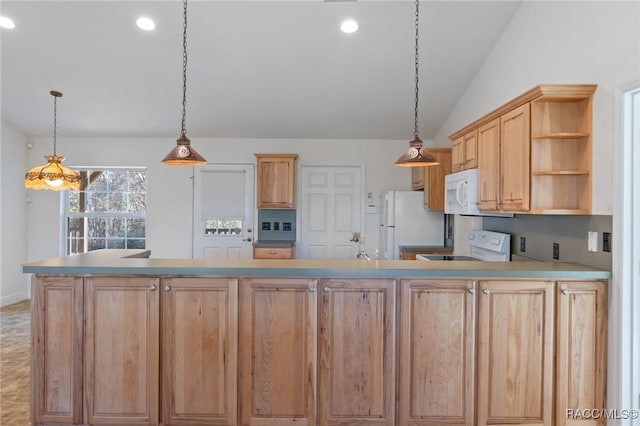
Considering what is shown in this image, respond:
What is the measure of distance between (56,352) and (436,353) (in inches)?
86.8

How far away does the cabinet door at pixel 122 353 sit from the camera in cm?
206

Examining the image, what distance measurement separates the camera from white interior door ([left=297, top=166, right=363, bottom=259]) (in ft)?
18.2

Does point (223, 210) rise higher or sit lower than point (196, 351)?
higher

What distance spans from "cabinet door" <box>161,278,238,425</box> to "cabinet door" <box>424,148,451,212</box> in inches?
128

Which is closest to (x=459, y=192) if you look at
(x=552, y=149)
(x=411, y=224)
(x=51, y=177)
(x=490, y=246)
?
(x=490, y=246)

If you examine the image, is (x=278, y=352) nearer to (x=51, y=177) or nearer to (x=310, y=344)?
(x=310, y=344)

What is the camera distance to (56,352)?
81.1 inches

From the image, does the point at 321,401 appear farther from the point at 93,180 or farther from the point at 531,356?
the point at 93,180

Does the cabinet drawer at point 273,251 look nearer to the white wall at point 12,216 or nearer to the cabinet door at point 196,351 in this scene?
the cabinet door at point 196,351

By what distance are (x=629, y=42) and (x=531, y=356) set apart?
187 cm

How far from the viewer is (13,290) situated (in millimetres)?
5258

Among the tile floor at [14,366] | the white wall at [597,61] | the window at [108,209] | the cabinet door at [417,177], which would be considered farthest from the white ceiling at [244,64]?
the tile floor at [14,366]

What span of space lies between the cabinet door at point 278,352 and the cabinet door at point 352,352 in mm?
71

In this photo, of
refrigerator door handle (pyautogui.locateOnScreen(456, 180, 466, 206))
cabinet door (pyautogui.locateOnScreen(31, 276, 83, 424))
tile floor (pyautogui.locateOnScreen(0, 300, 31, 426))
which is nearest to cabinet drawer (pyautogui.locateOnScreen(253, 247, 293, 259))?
refrigerator door handle (pyautogui.locateOnScreen(456, 180, 466, 206))
